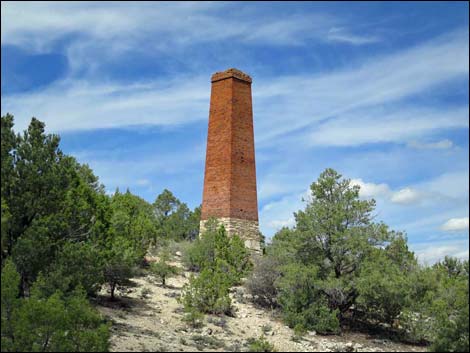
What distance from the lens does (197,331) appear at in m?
16.4

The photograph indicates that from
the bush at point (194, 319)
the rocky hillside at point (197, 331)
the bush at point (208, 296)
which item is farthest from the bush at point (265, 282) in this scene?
the bush at point (194, 319)

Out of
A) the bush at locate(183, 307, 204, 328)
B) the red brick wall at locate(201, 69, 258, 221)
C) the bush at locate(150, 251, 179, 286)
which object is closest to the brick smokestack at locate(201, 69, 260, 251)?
the red brick wall at locate(201, 69, 258, 221)

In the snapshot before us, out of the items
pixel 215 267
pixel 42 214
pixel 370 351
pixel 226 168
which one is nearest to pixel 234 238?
pixel 215 267

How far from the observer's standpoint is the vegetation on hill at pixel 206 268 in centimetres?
1141

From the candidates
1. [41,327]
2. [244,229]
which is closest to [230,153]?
[244,229]

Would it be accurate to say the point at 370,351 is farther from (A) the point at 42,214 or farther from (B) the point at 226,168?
(B) the point at 226,168

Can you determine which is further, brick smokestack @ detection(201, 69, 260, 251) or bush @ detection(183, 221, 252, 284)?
brick smokestack @ detection(201, 69, 260, 251)

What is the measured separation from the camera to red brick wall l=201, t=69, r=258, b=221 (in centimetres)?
2750

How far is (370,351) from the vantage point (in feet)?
52.3

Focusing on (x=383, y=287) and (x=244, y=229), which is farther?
(x=244, y=229)

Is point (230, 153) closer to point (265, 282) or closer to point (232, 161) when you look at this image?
point (232, 161)

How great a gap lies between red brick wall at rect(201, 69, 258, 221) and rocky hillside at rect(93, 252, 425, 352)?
717 centimetres

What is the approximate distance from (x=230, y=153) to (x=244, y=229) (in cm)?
423

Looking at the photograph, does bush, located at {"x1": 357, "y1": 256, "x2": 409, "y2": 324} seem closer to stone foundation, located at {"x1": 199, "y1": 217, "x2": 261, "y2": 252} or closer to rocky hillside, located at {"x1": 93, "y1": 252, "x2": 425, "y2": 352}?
rocky hillside, located at {"x1": 93, "y1": 252, "x2": 425, "y2": 352}
